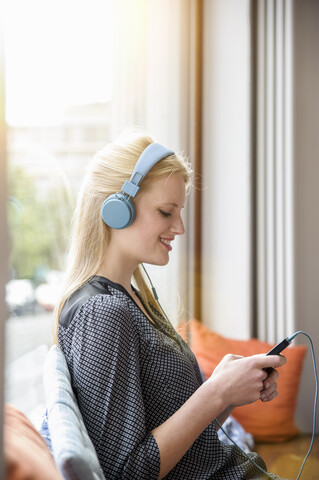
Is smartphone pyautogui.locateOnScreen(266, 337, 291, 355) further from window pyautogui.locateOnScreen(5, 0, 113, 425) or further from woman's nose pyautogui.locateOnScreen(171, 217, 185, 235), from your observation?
window pyautogui.locateOnScreen(5, 0, 113, 425)

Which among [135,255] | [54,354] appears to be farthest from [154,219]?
[54,354]

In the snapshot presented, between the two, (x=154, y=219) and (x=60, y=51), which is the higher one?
(x=60, y=51)

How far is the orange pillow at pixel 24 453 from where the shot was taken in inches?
22.4

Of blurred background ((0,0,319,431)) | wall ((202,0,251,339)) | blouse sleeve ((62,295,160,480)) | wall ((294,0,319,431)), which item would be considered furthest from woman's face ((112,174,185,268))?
wall ((202,0,251,339))

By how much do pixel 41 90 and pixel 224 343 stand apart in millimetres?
1067

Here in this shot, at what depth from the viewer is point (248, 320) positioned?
7.52ft

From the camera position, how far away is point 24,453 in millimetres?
611

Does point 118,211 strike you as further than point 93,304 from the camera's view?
Yes

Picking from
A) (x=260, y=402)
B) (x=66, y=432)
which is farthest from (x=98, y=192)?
(x=260, y=402)

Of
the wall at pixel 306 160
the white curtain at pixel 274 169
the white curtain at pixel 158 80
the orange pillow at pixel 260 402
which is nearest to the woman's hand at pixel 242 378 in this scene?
the orange pillow at pixel 260 402

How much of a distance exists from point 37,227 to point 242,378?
3.03ft

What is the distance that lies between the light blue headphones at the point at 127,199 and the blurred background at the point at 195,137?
540mm

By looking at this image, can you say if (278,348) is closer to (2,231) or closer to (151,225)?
(151,225)

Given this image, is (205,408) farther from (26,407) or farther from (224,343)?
(224,343)
